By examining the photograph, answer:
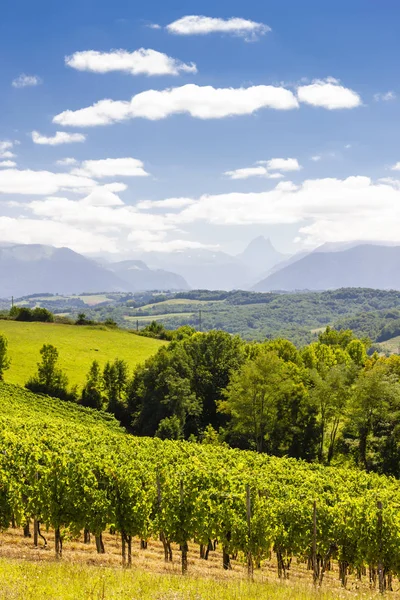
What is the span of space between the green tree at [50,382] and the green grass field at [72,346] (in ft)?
9.77

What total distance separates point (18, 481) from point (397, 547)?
67.2 feet

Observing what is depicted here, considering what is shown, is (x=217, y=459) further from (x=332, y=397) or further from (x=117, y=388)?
(x=117, y=388)

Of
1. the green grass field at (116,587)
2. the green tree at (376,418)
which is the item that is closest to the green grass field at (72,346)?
the green tree at (376,418)

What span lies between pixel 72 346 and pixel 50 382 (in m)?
25.6

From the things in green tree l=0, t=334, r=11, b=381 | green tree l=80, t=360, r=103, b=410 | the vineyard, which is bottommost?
green tree l=80, t=360, r=103, b=410

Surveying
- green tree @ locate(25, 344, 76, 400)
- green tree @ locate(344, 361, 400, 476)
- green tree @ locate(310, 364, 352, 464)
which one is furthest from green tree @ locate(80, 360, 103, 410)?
green tree @ locate(344, 361, 400, 476)

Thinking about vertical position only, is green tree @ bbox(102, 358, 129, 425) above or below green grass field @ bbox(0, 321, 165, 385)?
below

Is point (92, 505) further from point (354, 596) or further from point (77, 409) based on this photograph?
point (77, 409)

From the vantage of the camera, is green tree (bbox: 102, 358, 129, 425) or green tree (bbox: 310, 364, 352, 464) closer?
green tree (bbox: 310, 364, 352, 464)

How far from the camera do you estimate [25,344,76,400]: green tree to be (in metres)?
81.4

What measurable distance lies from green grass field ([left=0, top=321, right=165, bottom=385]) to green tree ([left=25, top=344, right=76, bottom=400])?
298cm

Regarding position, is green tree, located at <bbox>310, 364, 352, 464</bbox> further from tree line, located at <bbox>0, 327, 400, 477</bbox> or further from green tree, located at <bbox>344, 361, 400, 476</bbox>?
green tree, located at <bbox>344, 361, 400, 476</bbox>

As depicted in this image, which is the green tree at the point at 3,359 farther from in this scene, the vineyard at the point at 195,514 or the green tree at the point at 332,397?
the vineyard at the point at 195,514

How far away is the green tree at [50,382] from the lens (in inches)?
3204
